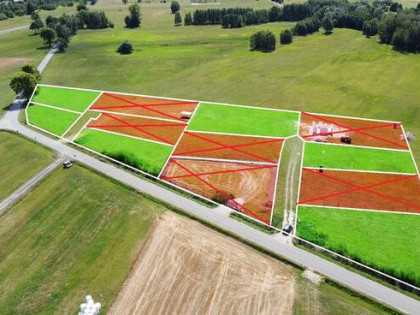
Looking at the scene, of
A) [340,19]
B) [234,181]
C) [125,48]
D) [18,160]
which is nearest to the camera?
[234,181]

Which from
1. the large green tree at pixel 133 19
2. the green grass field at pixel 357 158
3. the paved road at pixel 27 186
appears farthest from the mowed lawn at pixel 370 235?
the large green tree at pixel 133 19

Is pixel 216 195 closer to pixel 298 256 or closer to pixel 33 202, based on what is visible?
pixel 298 256

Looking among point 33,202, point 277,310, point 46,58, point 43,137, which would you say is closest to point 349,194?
point 277,310

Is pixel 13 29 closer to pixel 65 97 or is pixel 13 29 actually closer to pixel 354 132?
pixel 65 97

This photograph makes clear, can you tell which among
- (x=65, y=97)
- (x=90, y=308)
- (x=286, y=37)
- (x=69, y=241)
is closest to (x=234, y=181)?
(x=69, y=241)

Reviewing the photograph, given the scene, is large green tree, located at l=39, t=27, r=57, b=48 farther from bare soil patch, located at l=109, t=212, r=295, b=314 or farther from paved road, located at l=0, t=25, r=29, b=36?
bare soil patch, located at l=109, t=212, r=295, b=314

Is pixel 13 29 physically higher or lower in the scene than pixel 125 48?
lower

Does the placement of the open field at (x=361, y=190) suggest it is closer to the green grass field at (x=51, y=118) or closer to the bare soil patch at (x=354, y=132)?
the bare soil patch at (x=354, y=132)

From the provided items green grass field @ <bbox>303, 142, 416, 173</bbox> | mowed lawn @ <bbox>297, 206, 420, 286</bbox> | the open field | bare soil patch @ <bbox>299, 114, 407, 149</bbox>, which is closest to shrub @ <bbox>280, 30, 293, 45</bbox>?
bare soil patch @ <bbox>299, 114, 407, 149</bbox>
